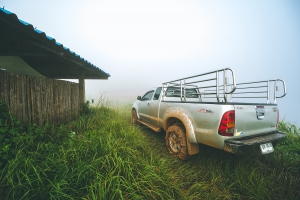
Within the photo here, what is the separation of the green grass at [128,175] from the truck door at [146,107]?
5.55 ft

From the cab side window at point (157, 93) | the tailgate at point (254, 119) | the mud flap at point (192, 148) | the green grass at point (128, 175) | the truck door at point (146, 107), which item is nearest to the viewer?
the green grass at point (128, 175)

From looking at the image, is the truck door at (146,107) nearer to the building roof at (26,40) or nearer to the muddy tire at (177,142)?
the muddy tire at (177,142)

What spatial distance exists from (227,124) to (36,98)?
14.0 feet

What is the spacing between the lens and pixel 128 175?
62.7 inches

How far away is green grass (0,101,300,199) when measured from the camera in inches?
55.2

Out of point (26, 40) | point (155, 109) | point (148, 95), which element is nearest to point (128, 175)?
point (155, 109)

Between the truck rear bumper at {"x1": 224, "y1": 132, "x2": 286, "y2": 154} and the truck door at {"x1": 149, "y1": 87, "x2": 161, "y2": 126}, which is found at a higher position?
the truck door at {"x1": 149, "y1": 87, "x2": 161, "y2": 126}

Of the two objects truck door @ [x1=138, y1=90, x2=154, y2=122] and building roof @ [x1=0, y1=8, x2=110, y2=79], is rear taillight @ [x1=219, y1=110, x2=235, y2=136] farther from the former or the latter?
building roof @ [x1=0, y1=8, x2=110, y2=79]

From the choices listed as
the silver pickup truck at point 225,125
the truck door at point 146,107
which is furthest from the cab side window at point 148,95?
the silver pickup truck at point 225,125

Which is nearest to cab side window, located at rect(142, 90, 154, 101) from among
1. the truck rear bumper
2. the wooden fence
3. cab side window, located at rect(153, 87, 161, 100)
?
cab side window, located at rect(153, 87, 161, 100)

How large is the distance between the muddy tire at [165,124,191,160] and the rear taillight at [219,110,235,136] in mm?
833

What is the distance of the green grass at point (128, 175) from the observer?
1.40m

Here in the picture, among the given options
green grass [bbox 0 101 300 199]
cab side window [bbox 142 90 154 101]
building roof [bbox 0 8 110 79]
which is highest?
building roof [bbox 0 8 110 79]

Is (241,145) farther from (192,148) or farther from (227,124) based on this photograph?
(192,148)
